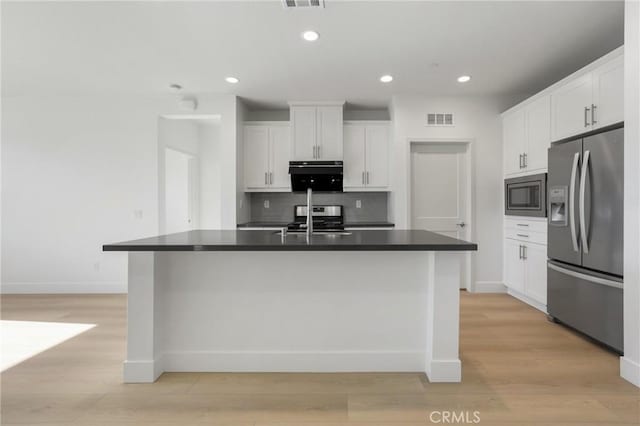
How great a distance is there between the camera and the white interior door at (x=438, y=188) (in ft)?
15.1

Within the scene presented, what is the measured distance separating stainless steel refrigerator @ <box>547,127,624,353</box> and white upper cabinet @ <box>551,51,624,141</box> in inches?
8.1

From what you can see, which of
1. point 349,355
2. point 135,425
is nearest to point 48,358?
point 135,425

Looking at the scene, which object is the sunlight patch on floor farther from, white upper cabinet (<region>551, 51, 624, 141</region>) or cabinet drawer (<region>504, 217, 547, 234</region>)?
white upper cabinet (<region>551, 51, 624, 141</region>)

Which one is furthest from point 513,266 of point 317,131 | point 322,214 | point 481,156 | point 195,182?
point 195,182

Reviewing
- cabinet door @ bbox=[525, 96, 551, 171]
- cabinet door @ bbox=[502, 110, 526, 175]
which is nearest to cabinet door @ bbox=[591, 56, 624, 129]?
cabinet door @ bbox=[525, 96, 551, 171]

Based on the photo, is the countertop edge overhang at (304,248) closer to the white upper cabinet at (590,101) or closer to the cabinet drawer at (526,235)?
the white upper cabinet at (590,101)

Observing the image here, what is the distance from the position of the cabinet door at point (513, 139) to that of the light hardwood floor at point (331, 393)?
2.22 metres

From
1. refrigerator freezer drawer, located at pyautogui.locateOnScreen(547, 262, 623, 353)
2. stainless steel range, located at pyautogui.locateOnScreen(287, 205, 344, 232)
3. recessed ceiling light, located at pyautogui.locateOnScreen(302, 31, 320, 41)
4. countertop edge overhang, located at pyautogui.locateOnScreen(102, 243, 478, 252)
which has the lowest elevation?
refrigerator freezer drawer, located at pyautogui.locateOnScreen(547, 262, 623, 353)

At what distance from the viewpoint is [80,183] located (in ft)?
14.8

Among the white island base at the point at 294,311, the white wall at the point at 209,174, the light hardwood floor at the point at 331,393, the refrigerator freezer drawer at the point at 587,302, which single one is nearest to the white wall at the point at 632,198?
the light hardwood floor at the point at 331,393

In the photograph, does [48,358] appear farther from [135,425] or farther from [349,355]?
[349,355]

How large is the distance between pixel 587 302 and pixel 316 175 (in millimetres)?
3009

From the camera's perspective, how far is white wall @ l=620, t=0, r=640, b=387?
2107 mm

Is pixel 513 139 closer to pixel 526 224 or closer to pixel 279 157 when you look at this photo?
pixel 526 224
